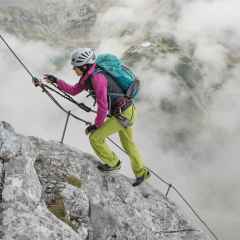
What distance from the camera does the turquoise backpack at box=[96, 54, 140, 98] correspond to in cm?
1802

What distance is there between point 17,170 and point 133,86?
5.37 metres

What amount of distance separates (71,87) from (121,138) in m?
3.03

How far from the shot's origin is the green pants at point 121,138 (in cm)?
1930

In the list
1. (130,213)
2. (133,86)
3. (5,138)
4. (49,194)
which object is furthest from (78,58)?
(130,213)

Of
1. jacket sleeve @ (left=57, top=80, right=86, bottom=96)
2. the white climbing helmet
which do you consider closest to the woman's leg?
jacket sleeve @ (left=57, top=80, right=86, bottom=96)

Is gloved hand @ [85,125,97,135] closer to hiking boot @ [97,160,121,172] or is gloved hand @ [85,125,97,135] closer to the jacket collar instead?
hiking boot @ [97,160,121,172]

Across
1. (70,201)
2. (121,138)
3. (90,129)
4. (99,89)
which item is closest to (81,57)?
(99,89)

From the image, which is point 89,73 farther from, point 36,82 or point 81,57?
point 36,82

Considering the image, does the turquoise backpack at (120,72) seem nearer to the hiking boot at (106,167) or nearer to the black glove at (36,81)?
the black glove at (36,81)

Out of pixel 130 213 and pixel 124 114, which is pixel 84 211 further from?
pixel 124 114

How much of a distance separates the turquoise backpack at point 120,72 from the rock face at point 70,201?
12.3 feet

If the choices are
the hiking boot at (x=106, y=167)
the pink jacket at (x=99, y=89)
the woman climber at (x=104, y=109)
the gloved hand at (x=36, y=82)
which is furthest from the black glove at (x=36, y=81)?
the hiking boot at (x=106, y=167)

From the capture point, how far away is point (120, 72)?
59.7ft

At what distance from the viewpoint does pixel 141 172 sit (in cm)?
2109
